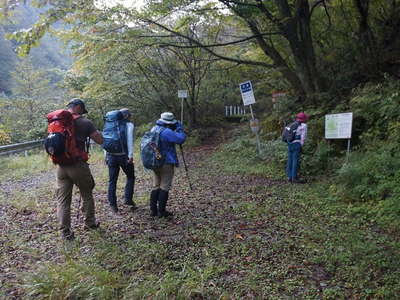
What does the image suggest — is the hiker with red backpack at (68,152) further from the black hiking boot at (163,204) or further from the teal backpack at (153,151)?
the black hiking boot at (163,204)

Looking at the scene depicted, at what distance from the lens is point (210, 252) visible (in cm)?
472

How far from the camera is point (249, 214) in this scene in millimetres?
6293

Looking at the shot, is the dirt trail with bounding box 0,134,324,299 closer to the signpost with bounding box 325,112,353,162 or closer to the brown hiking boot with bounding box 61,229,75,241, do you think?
the brown hiking boot with bounding box 61,229,75,241

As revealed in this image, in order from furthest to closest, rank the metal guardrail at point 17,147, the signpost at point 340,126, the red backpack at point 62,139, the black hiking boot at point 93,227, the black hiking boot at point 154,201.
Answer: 1. the metal guardrail at point 17,147
2. the signpost at point 340,126
3. the black hiking boot at point 154,201
4. the black hiking boot at point 93,227
5. the red backpack at point 62,139

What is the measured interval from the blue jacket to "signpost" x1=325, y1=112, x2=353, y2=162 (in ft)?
13.9

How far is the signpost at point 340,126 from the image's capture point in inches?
312

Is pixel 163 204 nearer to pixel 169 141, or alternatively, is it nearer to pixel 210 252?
pixel 169 141

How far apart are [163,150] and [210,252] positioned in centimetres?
203

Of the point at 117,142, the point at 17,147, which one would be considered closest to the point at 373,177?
the point at 117,142

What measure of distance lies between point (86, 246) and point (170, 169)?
1903 millimetres

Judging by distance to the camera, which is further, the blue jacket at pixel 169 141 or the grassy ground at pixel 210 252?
the blue jacket at pixel 169 141

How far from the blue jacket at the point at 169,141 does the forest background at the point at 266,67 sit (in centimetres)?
317

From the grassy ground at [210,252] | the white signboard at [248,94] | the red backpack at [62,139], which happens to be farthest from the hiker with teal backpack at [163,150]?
the white signboard at [248,94]

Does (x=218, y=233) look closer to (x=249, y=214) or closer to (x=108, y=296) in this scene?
(x=249, y=214)
